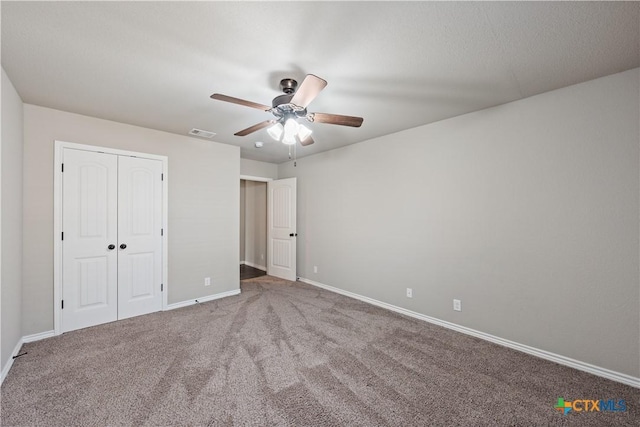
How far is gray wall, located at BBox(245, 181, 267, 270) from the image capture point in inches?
252

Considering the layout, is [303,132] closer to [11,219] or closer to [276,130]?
[276,130]

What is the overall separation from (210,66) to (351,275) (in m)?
3.38

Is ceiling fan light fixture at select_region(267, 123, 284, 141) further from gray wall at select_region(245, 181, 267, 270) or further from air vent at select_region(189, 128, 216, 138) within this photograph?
gray wall at select_region(245, 181, 267, 270)

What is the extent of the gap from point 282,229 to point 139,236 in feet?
8.23

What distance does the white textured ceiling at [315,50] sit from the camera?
58.2 inches

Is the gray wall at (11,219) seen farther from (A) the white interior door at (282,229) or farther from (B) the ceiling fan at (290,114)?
(A) the white interior door at (282,229)

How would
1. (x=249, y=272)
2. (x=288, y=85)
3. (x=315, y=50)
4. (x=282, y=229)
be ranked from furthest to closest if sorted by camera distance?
1. (x=249, y=272)
2. (x=282, y=229)
3. (x=288, y=85)
4. (x=315, y=50)

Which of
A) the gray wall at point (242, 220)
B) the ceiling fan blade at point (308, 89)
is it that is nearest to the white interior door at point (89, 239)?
the ceiling fan blade at point (308, 89)

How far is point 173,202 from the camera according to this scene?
12.1ft

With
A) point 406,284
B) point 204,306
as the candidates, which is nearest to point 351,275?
point 406,284

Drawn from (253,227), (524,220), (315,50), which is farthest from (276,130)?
(253,227)

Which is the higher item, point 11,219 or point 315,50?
point 315,50

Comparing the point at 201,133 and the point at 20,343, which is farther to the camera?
the point at 201,133

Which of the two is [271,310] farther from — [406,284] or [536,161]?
[536,161]
